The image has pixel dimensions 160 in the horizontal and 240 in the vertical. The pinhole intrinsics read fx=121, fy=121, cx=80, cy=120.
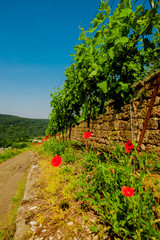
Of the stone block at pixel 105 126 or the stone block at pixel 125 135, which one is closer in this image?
the stone block at pixel 125 135

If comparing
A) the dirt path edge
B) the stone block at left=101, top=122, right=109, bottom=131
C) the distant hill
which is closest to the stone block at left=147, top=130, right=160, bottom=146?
the stone block at left=101, top=122, right=109, bottom=131

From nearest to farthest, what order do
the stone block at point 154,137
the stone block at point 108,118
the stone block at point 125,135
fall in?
the stone block at point 154,137 < the stone block at point 125,135 < the stone block at point 108,118

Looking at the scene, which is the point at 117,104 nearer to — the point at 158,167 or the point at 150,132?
the point at 150,132

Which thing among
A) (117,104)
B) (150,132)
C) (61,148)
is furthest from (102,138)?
(117,104)

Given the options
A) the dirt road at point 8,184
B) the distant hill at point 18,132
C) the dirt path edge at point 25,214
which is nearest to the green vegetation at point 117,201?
the dirt path edge at point 25,214

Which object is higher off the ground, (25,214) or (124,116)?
(124,116)

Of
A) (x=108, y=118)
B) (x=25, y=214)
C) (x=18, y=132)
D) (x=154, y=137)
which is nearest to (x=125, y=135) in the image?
(x=154, y=137)

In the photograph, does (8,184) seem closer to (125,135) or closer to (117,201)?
(125,135)

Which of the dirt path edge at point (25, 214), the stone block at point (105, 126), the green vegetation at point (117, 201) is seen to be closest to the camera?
the green vegetation at point (117, 201)

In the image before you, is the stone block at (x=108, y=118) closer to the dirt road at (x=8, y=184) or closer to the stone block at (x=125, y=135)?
the stone block at (x=125, y=135)

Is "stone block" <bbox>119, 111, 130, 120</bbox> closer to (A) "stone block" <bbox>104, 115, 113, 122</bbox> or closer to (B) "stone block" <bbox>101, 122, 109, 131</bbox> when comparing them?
(A) "stone block" <bbox>104, 115, 113, 122</bbox>

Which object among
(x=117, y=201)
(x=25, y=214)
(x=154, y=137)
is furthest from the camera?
(x=154, y=137)

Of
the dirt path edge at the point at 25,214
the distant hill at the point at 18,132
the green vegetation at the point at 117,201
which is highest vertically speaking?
the green vegetation at the point at 117,201

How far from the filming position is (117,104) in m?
2.21
